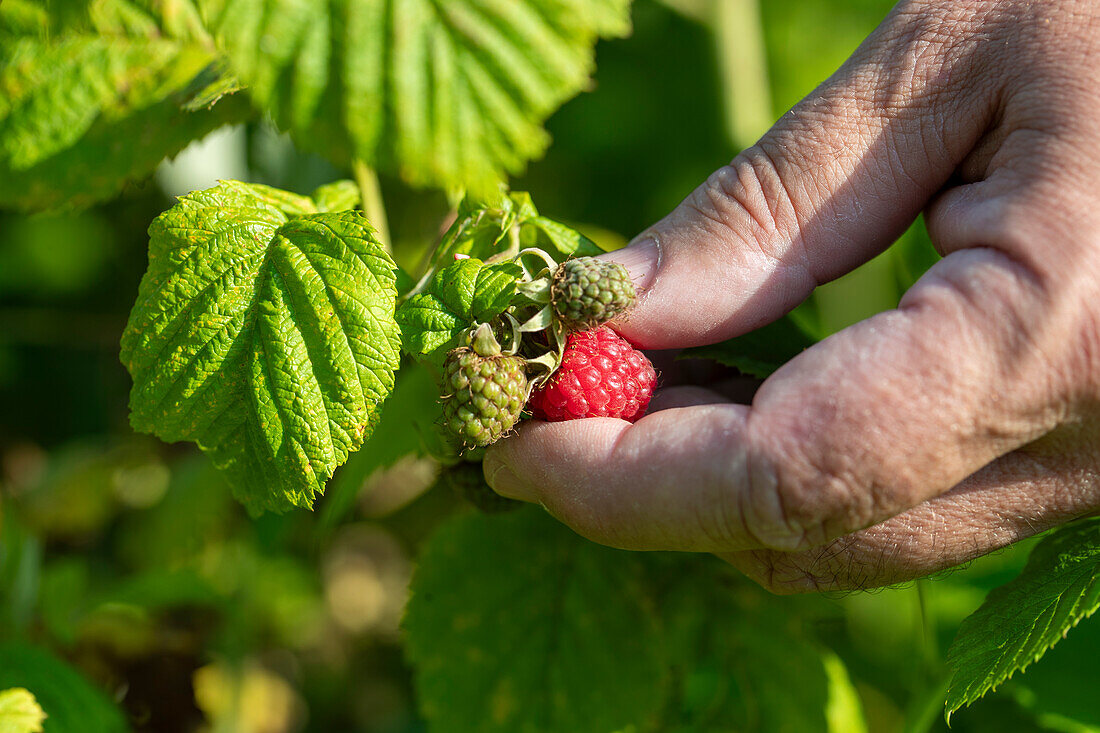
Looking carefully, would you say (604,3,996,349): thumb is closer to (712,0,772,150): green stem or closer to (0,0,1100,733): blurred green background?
(0,0,1100,733): blurred green background

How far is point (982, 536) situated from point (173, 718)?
1738 millimetres

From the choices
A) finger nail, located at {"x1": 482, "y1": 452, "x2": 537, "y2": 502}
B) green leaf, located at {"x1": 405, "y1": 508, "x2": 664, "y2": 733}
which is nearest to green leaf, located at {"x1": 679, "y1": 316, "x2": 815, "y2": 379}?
finger nail, located at {"x1": 482, "y1": 452, "x2": 537, "y2": 502}

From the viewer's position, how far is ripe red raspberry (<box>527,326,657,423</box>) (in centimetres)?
125

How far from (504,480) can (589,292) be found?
13.0 inches

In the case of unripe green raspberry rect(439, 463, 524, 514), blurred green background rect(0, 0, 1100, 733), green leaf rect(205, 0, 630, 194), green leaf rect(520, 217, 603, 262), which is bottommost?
blurred green background rect(0, 0, 1100, 733)

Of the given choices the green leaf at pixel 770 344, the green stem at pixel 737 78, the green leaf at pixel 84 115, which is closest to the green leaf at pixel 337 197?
the green leaf at pixel 84 115

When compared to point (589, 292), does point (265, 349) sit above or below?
below

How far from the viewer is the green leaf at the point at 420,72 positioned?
103 cm

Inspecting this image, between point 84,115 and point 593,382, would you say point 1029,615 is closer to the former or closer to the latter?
point 593,382

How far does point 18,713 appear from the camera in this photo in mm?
1354

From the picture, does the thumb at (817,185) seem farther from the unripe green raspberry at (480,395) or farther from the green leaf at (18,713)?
the green leaf at (18,713)

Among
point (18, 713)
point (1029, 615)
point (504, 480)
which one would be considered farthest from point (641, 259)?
point (18, 713)

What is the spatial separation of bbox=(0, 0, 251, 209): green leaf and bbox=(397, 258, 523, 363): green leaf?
599mm

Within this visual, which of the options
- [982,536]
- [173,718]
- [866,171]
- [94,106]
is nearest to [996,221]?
[866,171]
